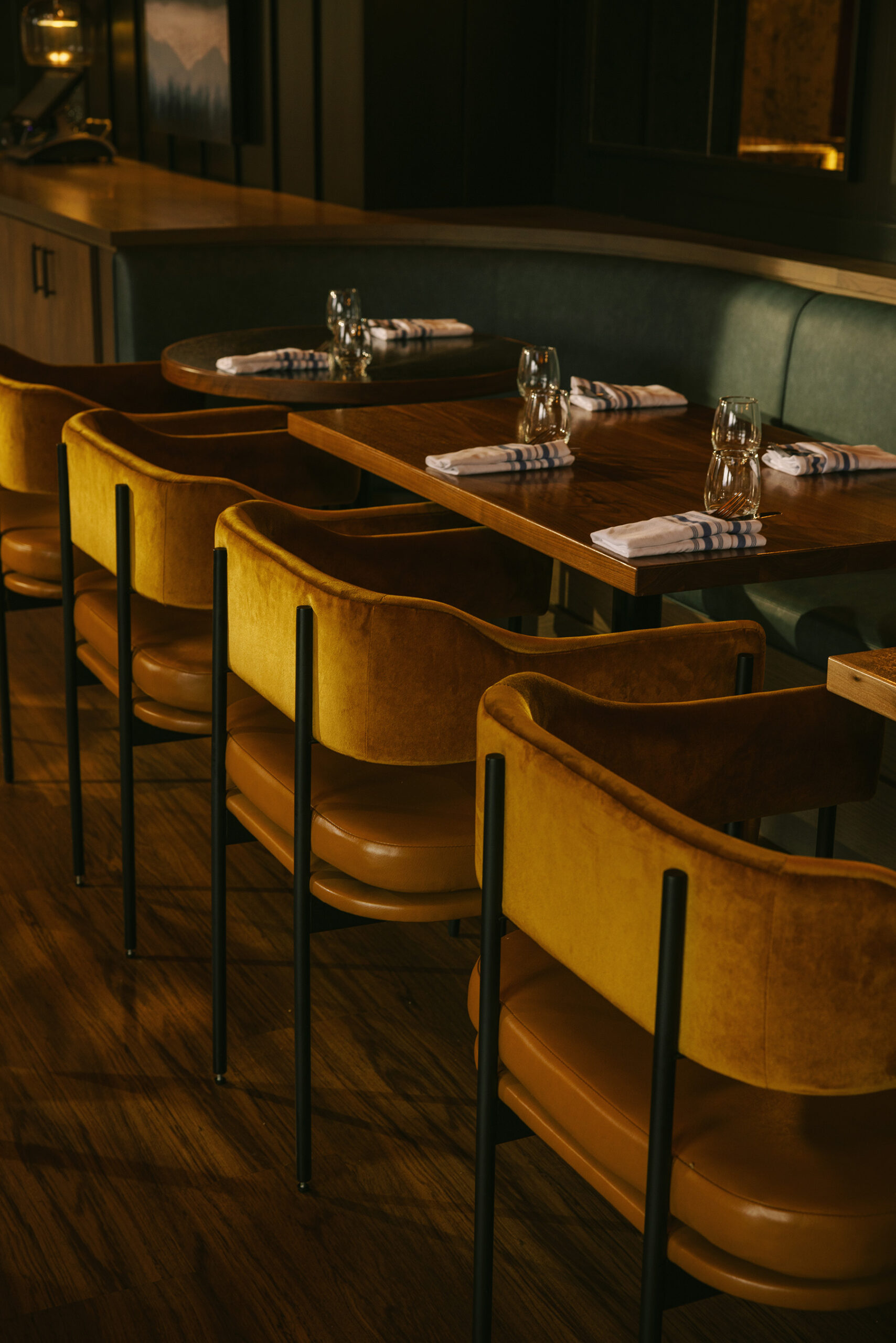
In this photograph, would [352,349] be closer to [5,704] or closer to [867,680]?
[5,704]

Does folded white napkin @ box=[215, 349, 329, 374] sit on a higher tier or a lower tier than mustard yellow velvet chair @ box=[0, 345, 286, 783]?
higher

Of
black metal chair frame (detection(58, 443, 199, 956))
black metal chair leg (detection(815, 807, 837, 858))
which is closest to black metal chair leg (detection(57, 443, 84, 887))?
black metal chair frame (detection(58, 443, 199, 956))

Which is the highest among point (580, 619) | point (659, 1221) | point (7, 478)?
point (7, 478)

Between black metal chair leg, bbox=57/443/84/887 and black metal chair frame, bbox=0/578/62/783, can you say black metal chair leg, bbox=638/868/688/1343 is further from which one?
black metal chair frame, bbox=0/578/62/783

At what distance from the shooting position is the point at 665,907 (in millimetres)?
1144

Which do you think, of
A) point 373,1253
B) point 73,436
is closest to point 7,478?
point 73,436

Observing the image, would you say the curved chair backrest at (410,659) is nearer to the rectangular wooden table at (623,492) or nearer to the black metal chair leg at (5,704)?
the rectangular wooden table at (623,492)

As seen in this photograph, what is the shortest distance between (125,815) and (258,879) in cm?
44

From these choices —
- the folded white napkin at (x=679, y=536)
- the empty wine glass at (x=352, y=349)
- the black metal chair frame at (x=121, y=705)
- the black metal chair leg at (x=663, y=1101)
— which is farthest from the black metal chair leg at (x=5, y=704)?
the black metal chair leg at (x=663, y=1101)

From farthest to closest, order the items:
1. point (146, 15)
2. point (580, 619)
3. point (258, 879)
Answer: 1. point (146, 15)
2. point (580, 619)
3. point (258, 879)

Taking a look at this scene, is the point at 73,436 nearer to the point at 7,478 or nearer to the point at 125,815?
the point at 7,478

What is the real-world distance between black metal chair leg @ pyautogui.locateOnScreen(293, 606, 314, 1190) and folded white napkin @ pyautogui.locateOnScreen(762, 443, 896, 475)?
1.15 m

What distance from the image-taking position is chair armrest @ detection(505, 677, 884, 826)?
148 cm

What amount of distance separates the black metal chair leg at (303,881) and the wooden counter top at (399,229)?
2202 mm
